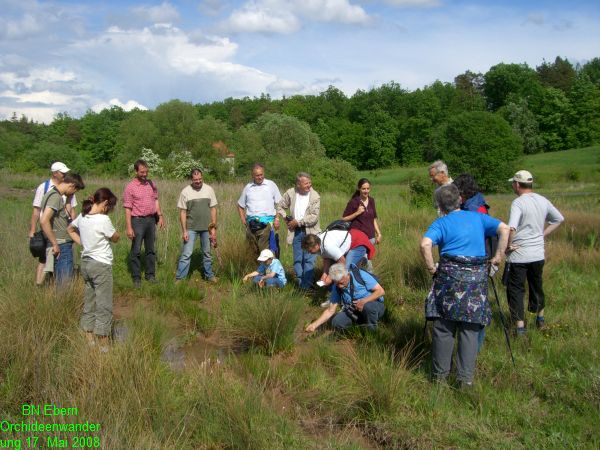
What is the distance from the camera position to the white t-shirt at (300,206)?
7336 millimetres

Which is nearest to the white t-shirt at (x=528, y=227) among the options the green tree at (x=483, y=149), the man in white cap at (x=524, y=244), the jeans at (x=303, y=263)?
the man in white cap at (x=524, y=244)

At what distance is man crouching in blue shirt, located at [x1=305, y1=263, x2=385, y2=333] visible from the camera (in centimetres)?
530

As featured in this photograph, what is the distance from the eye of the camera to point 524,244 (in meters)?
5.48

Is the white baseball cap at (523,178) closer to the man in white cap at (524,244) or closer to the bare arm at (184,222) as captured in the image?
the man in white cap at (524,244)

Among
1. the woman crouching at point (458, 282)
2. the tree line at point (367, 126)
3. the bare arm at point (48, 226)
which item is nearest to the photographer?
the woman crouching at point (458, 282)

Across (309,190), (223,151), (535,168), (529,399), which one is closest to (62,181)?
(309,190)

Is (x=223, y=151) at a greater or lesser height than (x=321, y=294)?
greater

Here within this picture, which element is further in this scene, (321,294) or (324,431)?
(321,294)

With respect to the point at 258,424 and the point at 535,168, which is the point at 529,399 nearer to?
the point at 258,424

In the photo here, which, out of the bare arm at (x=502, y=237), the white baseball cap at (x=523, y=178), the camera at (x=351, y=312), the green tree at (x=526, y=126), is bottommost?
the camera at (x=351, y=312)

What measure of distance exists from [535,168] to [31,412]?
53938mm

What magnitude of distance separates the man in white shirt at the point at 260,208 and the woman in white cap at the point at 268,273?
0.90 m

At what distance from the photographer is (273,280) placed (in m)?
6.72

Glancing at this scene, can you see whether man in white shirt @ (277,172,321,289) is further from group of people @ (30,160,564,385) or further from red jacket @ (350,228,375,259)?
red jacket @ (350,228,375,259)
